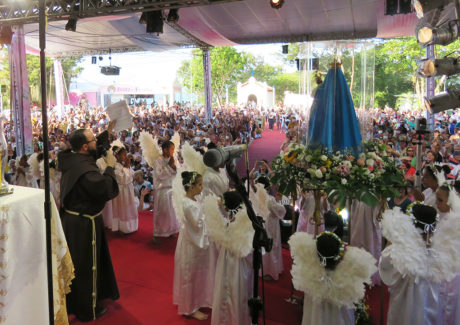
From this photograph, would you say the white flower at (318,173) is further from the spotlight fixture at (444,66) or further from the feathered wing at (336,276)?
the spotlight fixture at (444,66)

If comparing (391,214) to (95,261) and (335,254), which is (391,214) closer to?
(335,254)

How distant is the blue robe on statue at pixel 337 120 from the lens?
13.4 feet

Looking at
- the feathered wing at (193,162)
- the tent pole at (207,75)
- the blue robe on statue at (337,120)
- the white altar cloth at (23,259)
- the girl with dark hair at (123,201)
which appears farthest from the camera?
the tent pole at (207,75)

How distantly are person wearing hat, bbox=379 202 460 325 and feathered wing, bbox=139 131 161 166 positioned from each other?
13.7ft

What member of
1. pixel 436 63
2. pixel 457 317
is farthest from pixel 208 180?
pixel 436 63

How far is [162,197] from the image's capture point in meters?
6.30

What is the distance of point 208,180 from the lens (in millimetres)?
Answer: 5211

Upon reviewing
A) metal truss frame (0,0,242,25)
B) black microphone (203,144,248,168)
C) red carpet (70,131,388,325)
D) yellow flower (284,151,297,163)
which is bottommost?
red carpet (70,131,388,325)

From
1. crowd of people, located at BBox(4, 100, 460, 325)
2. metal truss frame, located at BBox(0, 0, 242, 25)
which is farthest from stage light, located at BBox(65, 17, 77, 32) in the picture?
crowd of people, located at BBox(4, 100, 460, 325)

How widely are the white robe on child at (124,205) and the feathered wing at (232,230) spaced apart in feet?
10.4

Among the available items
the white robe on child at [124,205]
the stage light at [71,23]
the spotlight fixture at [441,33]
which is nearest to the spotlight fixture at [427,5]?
the spotlight fixture at [441,33]

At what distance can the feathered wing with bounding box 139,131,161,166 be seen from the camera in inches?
248

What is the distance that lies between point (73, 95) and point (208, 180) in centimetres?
4089

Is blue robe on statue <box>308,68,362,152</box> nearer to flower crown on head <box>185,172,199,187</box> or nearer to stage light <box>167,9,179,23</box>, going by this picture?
flower crown on head <box>185,172,199,187</box>
